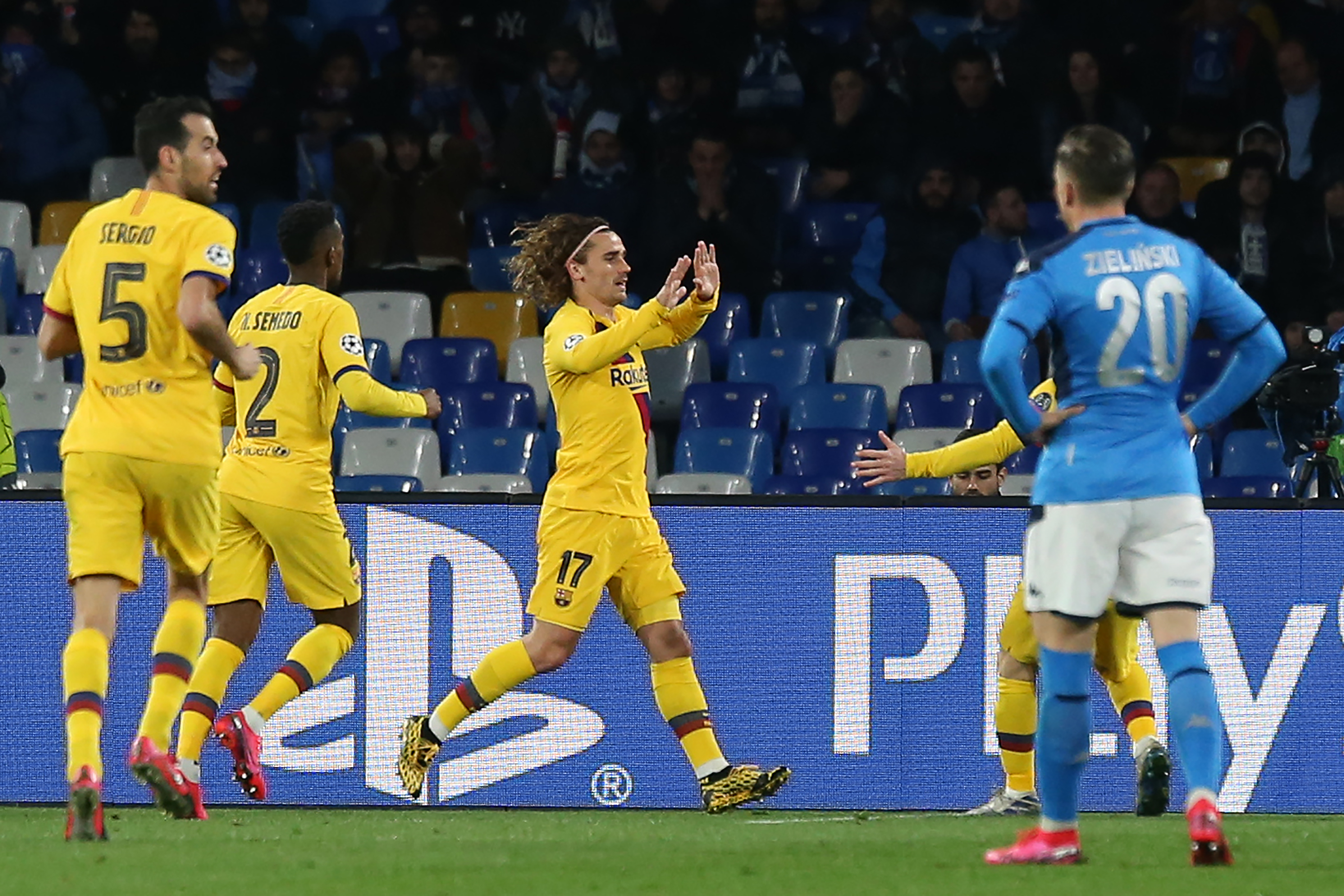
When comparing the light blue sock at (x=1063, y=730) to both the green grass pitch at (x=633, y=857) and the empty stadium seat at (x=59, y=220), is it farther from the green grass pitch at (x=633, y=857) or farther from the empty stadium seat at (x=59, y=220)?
the empty stadium seat at (x=59, y=220)

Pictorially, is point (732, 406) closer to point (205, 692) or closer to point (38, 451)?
point (38, 451)

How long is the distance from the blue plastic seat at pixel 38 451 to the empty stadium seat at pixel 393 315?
2.12 metres

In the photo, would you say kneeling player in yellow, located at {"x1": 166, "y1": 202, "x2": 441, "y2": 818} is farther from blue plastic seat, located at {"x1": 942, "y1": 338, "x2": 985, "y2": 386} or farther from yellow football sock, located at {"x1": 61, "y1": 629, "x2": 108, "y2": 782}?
blue plastic seat, located at {"x1": 942, "y1": 338, "x2": 985, "y2": 386}

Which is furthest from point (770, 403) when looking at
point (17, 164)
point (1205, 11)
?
point (17, 164)

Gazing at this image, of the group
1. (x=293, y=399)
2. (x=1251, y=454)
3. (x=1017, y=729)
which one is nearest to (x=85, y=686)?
(x=293, y=399)

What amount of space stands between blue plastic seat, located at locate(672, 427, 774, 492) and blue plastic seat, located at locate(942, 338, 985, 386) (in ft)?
4.38

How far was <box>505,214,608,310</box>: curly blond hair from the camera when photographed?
25.9ft

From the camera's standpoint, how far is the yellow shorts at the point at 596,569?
303 inches

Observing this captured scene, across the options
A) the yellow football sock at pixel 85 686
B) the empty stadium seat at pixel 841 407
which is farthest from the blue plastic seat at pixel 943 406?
the yellow football sock at pixel 85 686

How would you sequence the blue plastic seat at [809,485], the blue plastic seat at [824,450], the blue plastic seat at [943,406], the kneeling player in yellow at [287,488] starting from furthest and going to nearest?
the blue plastic seat at [943,406] < the blue plastic seat at [824,450] < the blue plastic seat at [809,485] < the kneeling player in yellow at [287,488]

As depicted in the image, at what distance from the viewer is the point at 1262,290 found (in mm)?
12836

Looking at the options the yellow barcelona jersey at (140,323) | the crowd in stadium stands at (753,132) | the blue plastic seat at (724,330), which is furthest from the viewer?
the crowd in stadium stands at (753,132)

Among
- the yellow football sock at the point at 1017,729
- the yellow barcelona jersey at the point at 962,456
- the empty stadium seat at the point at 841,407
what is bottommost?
the yellow football sock at the point at 1017,729

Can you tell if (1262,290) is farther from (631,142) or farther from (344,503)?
(344,503)
